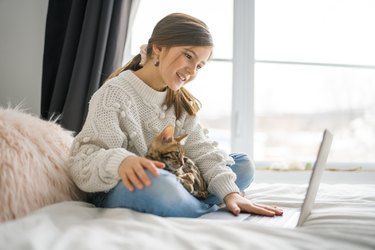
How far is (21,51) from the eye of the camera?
2.27m

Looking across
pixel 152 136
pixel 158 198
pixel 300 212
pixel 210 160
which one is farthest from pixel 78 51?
pixel 300 212

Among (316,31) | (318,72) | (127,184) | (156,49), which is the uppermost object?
(316,31)

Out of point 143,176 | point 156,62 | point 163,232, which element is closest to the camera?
point 163,232

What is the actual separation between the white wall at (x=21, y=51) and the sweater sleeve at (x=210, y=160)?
3.90 feet

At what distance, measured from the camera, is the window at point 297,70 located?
244 centimetres

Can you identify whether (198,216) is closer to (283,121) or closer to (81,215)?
(81,215)

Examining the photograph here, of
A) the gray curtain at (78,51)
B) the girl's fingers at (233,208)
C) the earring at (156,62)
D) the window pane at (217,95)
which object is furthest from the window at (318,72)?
the girl's fingers at (233,208)

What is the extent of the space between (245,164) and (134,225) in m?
0.70

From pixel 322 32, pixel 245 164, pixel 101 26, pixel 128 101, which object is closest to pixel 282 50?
pixel 322 32

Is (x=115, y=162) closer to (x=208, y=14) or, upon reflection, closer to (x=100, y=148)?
(x=100, y=148)

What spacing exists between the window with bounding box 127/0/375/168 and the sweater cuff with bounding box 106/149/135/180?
4.82 ft

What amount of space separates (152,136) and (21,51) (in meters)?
1.33

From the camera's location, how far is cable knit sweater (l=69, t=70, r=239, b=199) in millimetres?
1049

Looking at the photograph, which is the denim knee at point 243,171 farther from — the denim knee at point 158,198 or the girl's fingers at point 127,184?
the girl's fingers at point 127,184
